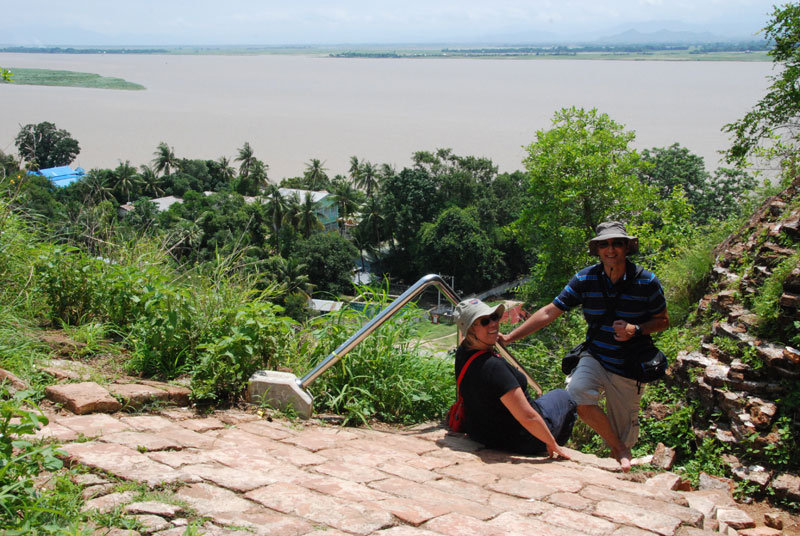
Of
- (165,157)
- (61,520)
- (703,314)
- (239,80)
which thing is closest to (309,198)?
(165,157)

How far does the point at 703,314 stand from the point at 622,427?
2.80 metres

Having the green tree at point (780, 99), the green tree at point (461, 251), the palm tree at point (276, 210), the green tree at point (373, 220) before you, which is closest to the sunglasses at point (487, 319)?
the green tree at point (780, 99)

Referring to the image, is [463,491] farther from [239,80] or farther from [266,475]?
[239,80]

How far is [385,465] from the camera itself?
320cm

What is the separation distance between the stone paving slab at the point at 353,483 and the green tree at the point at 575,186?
570 inches

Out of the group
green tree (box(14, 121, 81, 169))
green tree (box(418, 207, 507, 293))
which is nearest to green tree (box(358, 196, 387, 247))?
green tree (box(418, 207, 507, 293))

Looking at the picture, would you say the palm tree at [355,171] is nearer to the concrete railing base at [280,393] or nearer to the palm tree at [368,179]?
the palm tree at [368,179]

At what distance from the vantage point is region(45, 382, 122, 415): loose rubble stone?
11.3ft

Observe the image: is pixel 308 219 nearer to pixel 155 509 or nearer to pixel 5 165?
pixel 5 165

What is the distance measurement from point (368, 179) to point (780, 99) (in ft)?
164

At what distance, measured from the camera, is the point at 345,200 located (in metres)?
56.5

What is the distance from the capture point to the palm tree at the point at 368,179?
2459 inches

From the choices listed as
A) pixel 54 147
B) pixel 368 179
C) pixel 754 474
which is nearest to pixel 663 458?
pixel 754 474

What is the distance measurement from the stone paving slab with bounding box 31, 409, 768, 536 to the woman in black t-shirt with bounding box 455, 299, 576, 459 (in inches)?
4.2
